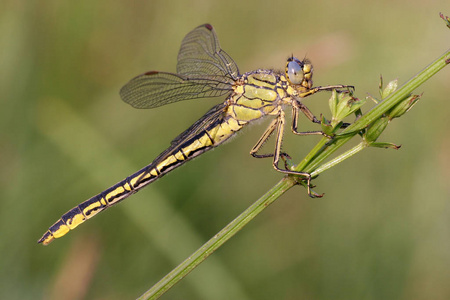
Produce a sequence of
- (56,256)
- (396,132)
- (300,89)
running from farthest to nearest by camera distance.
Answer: (396,132), (56,256), (300,89)

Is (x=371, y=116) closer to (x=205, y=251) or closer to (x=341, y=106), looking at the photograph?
(x=341, y=106)

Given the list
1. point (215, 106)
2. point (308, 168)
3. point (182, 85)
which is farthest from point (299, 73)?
point (308, 168)

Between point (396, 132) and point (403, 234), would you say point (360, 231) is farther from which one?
point (396, 132)

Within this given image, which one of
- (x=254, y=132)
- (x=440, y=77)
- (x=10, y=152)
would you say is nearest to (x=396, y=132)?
(x=440, y=77)

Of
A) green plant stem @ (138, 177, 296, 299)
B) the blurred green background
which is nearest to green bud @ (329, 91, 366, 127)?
green plant stem @ (138, 177, 296, 299)

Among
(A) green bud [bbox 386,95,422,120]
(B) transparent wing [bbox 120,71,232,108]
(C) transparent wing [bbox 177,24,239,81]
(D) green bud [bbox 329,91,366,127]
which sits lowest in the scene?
(A) green bud [bbox 386,95,422,120]

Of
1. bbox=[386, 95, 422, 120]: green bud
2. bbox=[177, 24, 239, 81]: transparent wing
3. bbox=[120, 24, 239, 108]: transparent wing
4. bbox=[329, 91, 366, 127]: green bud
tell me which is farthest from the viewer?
bbox=[177, 24, 239, 81]: transparent wing

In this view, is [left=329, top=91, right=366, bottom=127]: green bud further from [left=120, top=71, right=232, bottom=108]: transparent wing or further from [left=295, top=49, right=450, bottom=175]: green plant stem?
[left=120, top=71, right=232, bottom=108]: transparent wing
